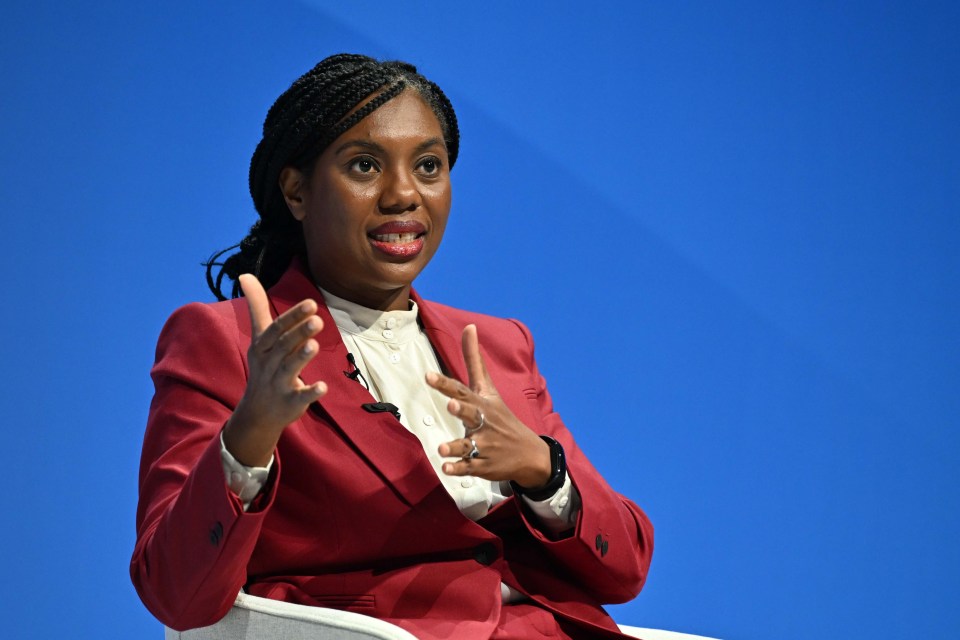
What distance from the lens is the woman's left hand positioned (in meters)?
1.52

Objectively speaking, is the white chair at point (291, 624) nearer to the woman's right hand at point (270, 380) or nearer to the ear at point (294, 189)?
the woman's right hand at point (270, 380)

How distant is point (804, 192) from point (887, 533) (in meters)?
1.01

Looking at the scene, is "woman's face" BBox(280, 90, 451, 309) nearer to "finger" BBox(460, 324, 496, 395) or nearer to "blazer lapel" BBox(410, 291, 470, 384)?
"blazer lapel" BBox(410, 291, 470, 384)

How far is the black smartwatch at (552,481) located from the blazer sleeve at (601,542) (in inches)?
1.5

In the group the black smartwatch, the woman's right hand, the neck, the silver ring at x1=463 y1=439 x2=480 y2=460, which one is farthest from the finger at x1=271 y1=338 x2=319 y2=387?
the neck

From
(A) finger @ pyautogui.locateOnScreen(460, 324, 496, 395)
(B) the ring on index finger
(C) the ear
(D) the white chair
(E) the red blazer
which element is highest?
(C) the ear

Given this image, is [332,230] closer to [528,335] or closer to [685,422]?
[528,335]

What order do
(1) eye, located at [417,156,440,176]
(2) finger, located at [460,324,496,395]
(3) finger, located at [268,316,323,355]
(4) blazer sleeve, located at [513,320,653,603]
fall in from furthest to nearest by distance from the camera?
1. (1) eye, located at [417,156,440,176]
2. (4) blazer sleeve, located at [513,320,653,603]
3. (2) finger, located at [460,324,496,395]
4. (3) finger, located at [268,316,323,355]

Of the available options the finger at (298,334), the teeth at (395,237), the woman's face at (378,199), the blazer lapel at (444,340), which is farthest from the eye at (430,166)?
the finger at (298,334)

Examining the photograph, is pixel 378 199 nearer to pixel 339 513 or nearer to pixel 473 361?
pixel 473 361

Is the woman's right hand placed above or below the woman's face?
below

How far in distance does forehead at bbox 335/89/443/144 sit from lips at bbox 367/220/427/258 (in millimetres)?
137

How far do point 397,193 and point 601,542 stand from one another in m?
0.64

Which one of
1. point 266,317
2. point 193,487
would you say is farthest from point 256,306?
point 193,487
